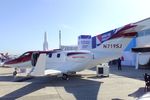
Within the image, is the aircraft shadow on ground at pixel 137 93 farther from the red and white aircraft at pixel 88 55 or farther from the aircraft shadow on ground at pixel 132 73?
the aircraft shadow on ground at pixel 132 73

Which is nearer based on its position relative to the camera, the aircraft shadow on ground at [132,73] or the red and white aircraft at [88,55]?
the red and white aircraft at [88,55]

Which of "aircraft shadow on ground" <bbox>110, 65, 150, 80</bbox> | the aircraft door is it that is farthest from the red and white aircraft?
"aircraft shadow on ground" <bbox>110, 65, 150, 80</bbox>

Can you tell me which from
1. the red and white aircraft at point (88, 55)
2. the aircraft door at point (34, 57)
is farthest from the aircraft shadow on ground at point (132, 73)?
the aircraft door at point (34, 57)

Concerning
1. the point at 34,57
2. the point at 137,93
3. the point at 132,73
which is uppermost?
the point at 34,57

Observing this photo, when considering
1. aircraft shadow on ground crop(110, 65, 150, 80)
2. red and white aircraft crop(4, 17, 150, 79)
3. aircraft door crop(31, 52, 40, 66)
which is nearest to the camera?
red and white aircraft crop(4, 17, 150, 79)

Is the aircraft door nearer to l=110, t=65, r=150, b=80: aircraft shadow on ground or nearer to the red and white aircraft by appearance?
the red and white aircraft

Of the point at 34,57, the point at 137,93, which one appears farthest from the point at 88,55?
the point at 137,93

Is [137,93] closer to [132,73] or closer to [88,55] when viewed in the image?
[88,55]

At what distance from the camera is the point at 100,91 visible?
13469 millimetres

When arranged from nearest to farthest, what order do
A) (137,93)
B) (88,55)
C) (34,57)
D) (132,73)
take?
(137,93), (88,55), (34,57), (132,73)

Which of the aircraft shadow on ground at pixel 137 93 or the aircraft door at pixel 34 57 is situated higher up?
the aircraft door at pixel 34 57

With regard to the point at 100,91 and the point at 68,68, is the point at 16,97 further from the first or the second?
the point at 68,68

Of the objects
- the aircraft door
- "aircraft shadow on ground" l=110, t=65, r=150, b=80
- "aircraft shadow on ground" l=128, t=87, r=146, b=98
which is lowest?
"aircraft shadow on ground" l=128, t=87, r=146, b=98

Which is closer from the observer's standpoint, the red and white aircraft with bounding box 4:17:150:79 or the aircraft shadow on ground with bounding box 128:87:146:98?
the aircraft shadow on ground with bounding box 128:87:146:98
